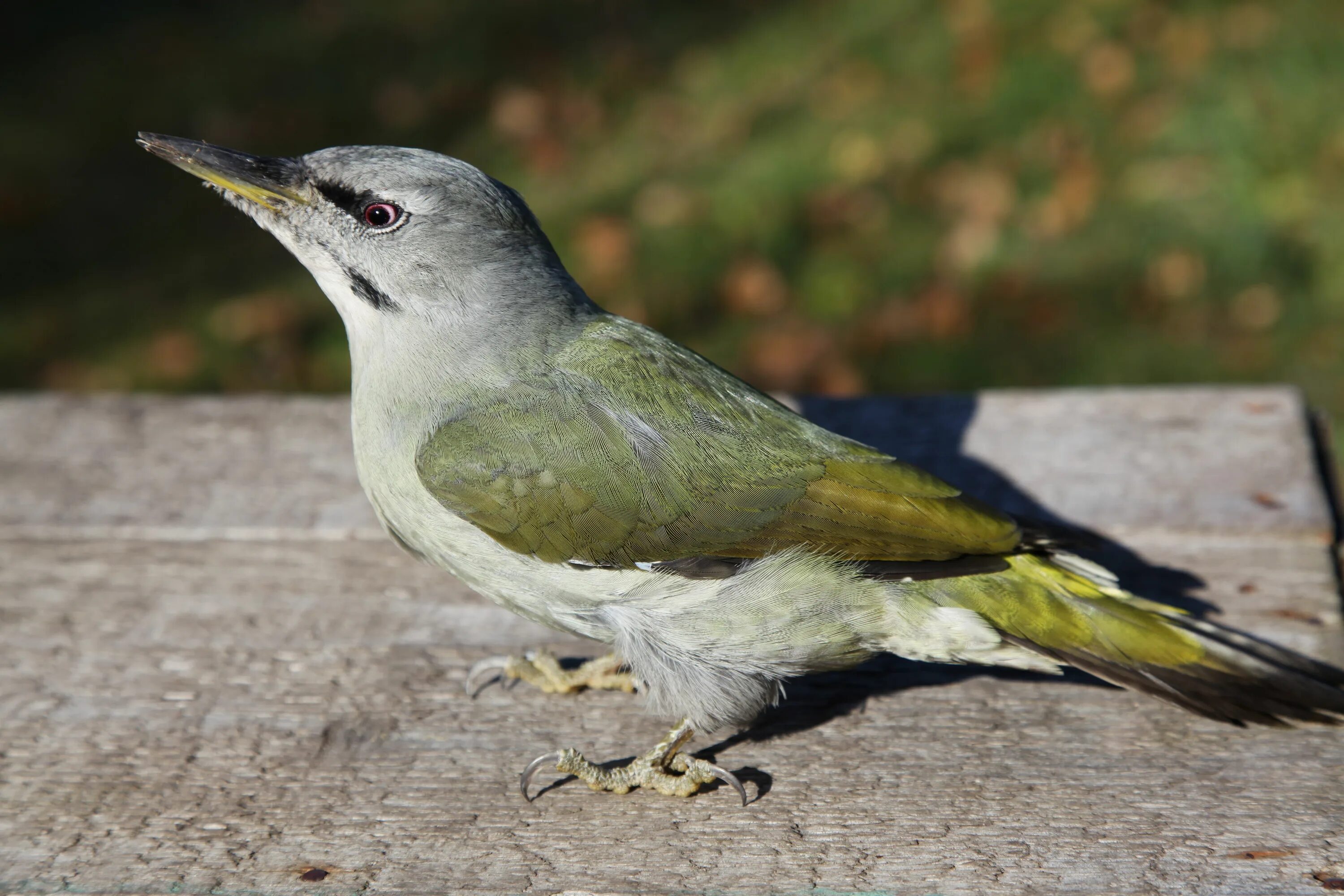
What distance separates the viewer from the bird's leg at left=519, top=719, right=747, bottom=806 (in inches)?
107

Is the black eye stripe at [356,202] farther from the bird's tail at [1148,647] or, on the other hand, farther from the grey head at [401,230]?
the bird's tail at [1148,647]

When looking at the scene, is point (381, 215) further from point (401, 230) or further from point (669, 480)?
point (669, 480)


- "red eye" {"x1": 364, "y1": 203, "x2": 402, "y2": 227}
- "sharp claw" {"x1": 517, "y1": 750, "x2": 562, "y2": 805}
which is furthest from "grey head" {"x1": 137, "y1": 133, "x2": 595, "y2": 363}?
"sharp claw" {"x1": 517, "y1": 750, "x2": 562, "y2": 805}

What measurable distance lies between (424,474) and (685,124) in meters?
6.81

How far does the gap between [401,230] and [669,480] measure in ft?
2.99

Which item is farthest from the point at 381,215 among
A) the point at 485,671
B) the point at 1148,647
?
the point at 1148,647

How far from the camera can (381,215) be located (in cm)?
322

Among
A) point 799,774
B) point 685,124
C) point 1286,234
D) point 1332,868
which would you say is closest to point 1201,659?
point 1332,868

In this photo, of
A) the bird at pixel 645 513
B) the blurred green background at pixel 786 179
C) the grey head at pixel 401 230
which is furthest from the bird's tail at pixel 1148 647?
the blurred green background at pixel 786 179

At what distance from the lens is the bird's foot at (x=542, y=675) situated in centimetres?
311

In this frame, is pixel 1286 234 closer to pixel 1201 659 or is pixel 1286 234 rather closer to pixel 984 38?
pixel 984 38

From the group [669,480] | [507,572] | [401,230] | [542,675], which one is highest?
[401,230]

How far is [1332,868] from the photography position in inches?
94.8

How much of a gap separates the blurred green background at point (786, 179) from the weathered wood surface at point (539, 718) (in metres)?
3.12
